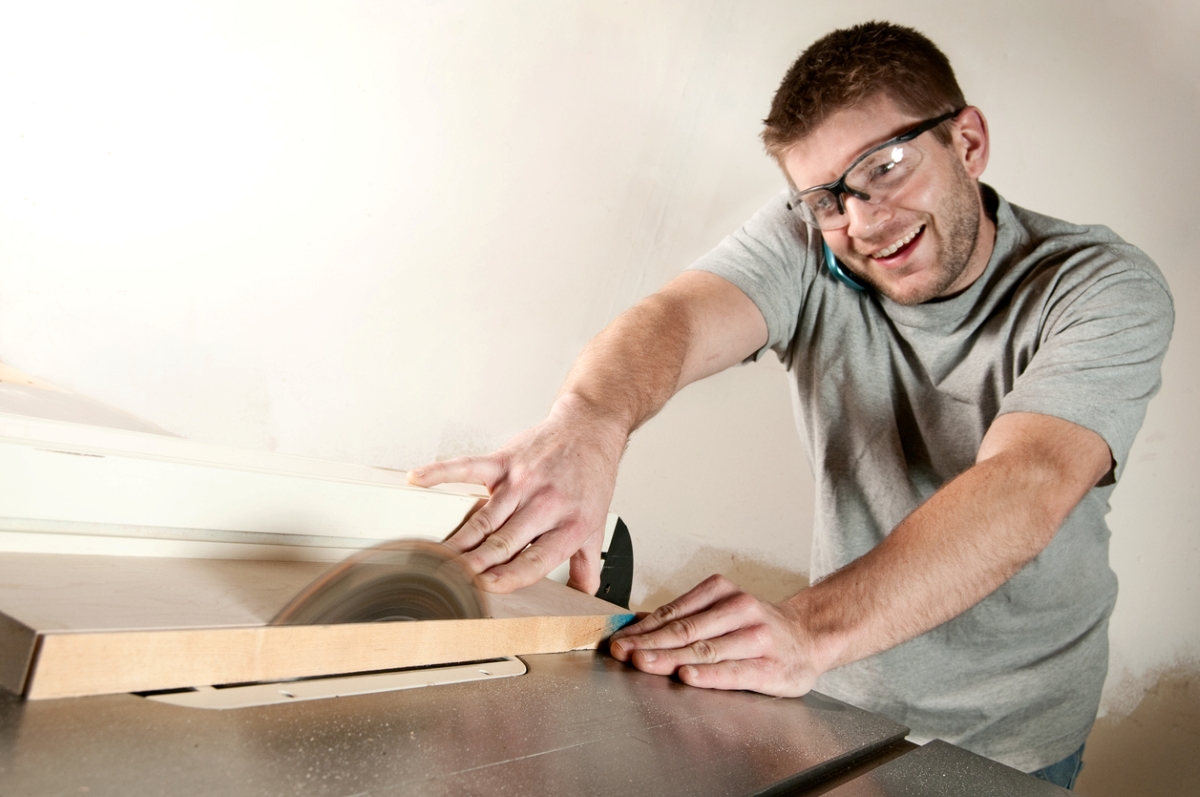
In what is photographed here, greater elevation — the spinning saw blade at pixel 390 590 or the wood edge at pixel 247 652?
the spinning saw blade at pixel 390 590

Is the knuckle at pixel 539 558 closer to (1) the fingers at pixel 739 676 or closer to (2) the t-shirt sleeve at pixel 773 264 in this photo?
(1) the fingers at pixel 739 676

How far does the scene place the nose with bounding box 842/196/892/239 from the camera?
163 centimetres

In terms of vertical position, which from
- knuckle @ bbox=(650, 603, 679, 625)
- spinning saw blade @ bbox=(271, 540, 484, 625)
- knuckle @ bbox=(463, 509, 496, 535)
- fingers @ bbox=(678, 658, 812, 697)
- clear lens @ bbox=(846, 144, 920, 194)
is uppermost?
clear lens @ bbox=(846, 144, 920, 194)

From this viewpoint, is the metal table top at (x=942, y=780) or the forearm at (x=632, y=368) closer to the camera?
the metal table top at (x=942, y=780)

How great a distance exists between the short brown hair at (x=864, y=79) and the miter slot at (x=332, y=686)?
1.30 meters

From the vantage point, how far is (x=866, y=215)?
1630 millimetres

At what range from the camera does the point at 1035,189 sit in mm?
2877

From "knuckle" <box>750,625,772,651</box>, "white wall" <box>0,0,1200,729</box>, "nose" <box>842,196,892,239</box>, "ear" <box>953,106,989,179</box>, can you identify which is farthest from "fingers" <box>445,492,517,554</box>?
"white wall" <box>0,0,1200,729</box>

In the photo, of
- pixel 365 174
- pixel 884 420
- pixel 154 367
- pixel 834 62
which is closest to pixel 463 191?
pixel 365 174

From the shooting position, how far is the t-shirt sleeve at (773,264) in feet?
5.76

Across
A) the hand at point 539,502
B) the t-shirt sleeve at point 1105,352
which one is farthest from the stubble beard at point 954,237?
the hand at point 539,502

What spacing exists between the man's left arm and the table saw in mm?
46

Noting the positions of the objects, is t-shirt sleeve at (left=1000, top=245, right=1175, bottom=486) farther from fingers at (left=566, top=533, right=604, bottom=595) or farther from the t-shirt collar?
fingers at (left=566, top=533, right=604, bottom=595)

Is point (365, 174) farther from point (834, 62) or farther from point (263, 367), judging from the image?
point (834, 62)
